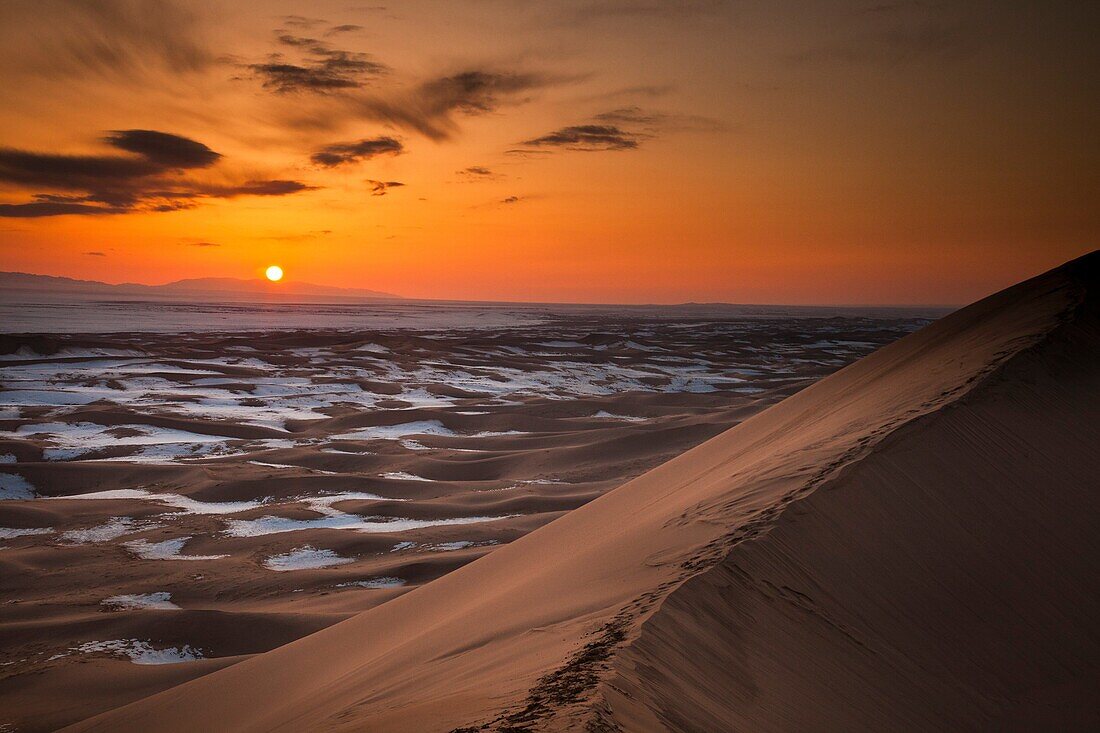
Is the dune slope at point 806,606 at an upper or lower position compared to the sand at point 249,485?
upper

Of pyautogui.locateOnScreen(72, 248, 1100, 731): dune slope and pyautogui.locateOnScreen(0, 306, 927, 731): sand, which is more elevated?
pyautogui.locateOnScreen(72, 248, 1100, 731): dune slope

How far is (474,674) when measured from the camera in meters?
2.81

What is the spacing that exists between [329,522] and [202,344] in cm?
2724

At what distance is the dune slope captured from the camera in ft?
8.23

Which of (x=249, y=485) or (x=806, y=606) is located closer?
(x=806, y=606)

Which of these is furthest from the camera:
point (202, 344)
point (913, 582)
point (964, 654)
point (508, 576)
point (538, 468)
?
point (202, 344)

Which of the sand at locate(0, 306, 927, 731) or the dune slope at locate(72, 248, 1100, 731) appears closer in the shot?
the dune slope at locate(72, 248, 1100, 731)

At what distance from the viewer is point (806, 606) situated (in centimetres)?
306

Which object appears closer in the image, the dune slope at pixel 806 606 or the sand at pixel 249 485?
the dune slope at pixel 806 606

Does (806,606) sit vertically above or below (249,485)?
above

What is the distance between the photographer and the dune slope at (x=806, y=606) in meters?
2.51

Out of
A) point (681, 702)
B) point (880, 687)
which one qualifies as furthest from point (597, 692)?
point (880, 687)

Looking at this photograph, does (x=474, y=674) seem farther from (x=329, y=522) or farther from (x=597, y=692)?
(x=329, y=522)

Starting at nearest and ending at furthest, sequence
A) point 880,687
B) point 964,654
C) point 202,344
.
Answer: point 880,687
point 964,654
point 202,344
